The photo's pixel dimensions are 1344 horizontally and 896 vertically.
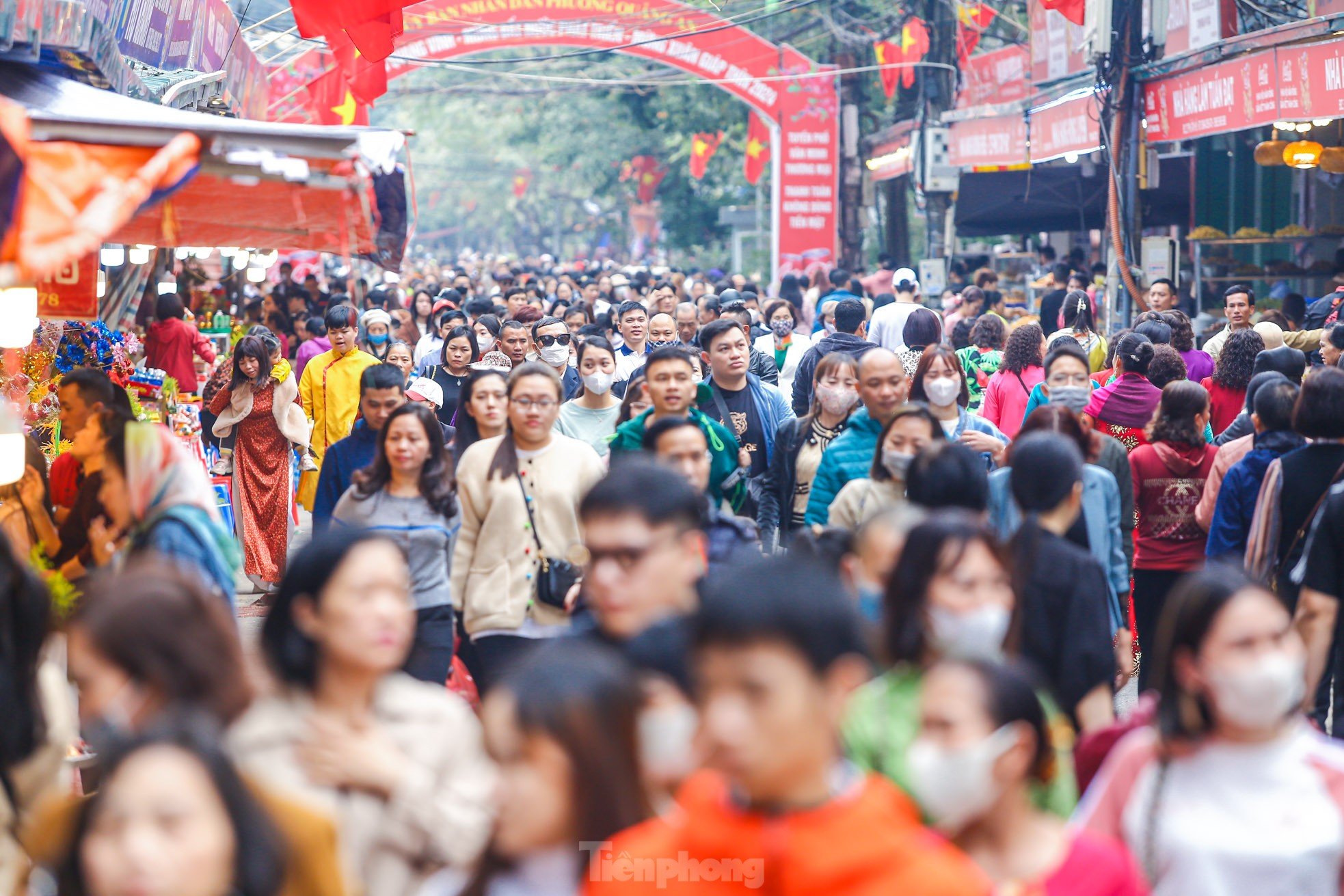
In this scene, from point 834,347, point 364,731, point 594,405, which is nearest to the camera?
point 364,731

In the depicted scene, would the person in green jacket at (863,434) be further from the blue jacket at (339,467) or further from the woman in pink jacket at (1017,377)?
the woman in pink jacket at (1017,377)

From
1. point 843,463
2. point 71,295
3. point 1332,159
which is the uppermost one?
point 1332,159

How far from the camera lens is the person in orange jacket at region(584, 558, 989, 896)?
244cm

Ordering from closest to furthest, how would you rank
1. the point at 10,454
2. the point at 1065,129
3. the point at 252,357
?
the point at 10,454
the point at 252,357
the point at 1065,129

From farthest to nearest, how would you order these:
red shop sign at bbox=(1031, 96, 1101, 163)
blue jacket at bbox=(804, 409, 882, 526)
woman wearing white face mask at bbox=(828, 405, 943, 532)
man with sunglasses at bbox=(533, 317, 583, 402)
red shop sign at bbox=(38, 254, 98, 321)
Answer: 1. red shop sign at bbox=(1031, 96, 1101, 163)
2. man with sunglasses at bbox=(533, 317, 583, 402)
3. red shop sign at bbox=(38, 254, 98, 321)
4. blue jacket at bbox=(804, 409, 882, 526)
5. woman wearing white face mask at bbox=(828, 405, 943, 532)

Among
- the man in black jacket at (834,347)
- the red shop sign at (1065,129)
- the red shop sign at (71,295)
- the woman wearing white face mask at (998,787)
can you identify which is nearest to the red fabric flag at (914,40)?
the red shop sign at (1065,129)

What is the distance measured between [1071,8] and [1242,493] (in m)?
9.26

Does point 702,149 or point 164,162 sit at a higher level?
point 702,149

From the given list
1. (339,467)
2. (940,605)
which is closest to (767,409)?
(339,467)

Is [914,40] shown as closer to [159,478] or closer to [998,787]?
[159,478]

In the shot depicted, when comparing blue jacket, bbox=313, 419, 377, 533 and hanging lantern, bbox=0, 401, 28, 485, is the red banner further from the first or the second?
hanging lantern, bbox=0, 401, 28, 485

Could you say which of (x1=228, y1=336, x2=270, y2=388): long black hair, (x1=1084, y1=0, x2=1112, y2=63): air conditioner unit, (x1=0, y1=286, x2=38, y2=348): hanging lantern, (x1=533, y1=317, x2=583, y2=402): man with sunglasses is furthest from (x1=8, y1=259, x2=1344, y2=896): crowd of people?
(x1=1084, y1=0, x2=1112, y2=63): air conditioner unit

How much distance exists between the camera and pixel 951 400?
7.00 m

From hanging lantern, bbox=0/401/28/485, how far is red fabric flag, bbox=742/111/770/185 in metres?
22.0
